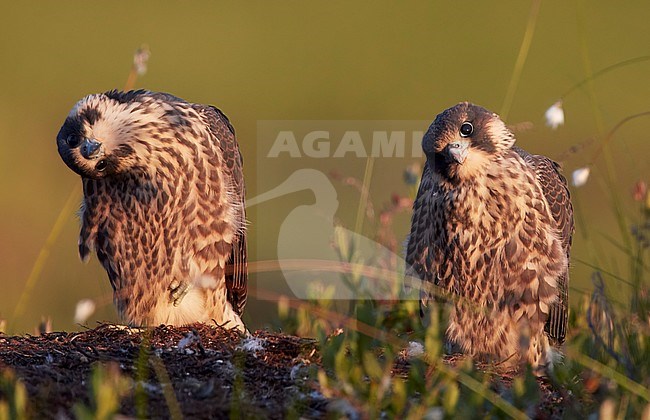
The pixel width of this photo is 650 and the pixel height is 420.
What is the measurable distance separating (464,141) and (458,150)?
78 mm

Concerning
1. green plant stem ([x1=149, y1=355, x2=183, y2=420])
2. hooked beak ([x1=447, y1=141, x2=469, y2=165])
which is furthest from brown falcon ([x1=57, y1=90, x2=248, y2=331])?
green plant stem ([x1=149, y1=355, x2=183, y2=420])

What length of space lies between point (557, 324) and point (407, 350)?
1788 mm

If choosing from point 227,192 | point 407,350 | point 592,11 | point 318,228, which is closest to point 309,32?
point 592,11

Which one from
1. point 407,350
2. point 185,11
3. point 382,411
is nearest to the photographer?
point 382,411

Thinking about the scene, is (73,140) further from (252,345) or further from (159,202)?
A: (252,345)

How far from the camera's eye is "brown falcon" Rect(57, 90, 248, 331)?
261 inches

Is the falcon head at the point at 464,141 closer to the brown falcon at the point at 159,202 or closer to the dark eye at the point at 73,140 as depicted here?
the brown falcon at the point at 159,202

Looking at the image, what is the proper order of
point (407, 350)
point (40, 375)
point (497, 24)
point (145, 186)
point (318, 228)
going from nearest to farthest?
point (40, 375), point (407, 350), point (145, 186), point (318, 228), point (497, 24)

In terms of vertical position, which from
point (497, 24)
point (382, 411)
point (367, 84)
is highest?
point (497, 24)

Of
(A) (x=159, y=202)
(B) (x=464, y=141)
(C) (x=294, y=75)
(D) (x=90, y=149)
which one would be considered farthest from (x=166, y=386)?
(C) (x=294, y=75)

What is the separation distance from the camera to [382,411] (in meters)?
4.36

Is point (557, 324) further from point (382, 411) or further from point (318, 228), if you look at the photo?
point (318, 228)

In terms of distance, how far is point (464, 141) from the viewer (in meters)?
6.42

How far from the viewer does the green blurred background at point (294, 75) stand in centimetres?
1453
